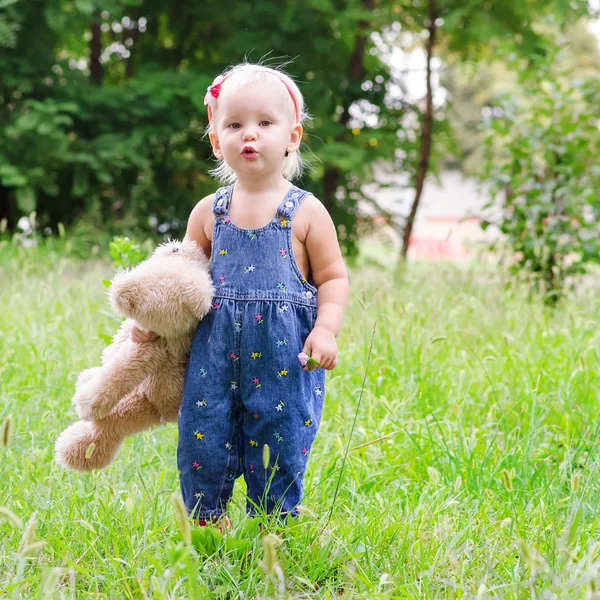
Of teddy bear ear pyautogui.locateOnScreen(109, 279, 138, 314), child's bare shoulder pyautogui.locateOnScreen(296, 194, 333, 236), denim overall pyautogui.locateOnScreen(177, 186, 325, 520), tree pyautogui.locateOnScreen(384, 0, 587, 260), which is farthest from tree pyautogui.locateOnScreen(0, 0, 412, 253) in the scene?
teddy bear ear pyautogui.locateOnScreen(109, 279, 138, 314)

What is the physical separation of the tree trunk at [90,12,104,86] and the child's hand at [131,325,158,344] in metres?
7.23

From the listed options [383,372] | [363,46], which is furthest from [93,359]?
[363,46]

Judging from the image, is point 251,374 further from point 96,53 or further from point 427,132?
point 96,53

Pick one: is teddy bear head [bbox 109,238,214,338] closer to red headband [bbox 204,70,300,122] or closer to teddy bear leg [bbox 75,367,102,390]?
teddy bear leg [bbox 75,367,102,390]

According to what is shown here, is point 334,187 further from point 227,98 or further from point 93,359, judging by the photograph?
point 227,98

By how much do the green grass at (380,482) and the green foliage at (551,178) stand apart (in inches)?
46.4

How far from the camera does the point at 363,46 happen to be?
8.74 metres

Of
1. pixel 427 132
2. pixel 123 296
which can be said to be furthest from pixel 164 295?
pixel 427 132

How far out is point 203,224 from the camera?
7.50ft

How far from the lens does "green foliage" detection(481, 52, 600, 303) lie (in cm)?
561

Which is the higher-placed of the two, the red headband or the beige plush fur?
the red headband

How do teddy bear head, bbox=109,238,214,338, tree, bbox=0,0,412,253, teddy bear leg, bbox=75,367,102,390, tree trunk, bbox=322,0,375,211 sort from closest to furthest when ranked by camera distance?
teddy bear head, bbox=109,238,214,338
teddy bear leg, bbox=75,367,102,390
tree, bbox=0,0,412,253
tree trunk, bbox=322,0,375,211

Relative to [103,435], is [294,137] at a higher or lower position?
higher

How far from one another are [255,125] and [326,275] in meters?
0.48
